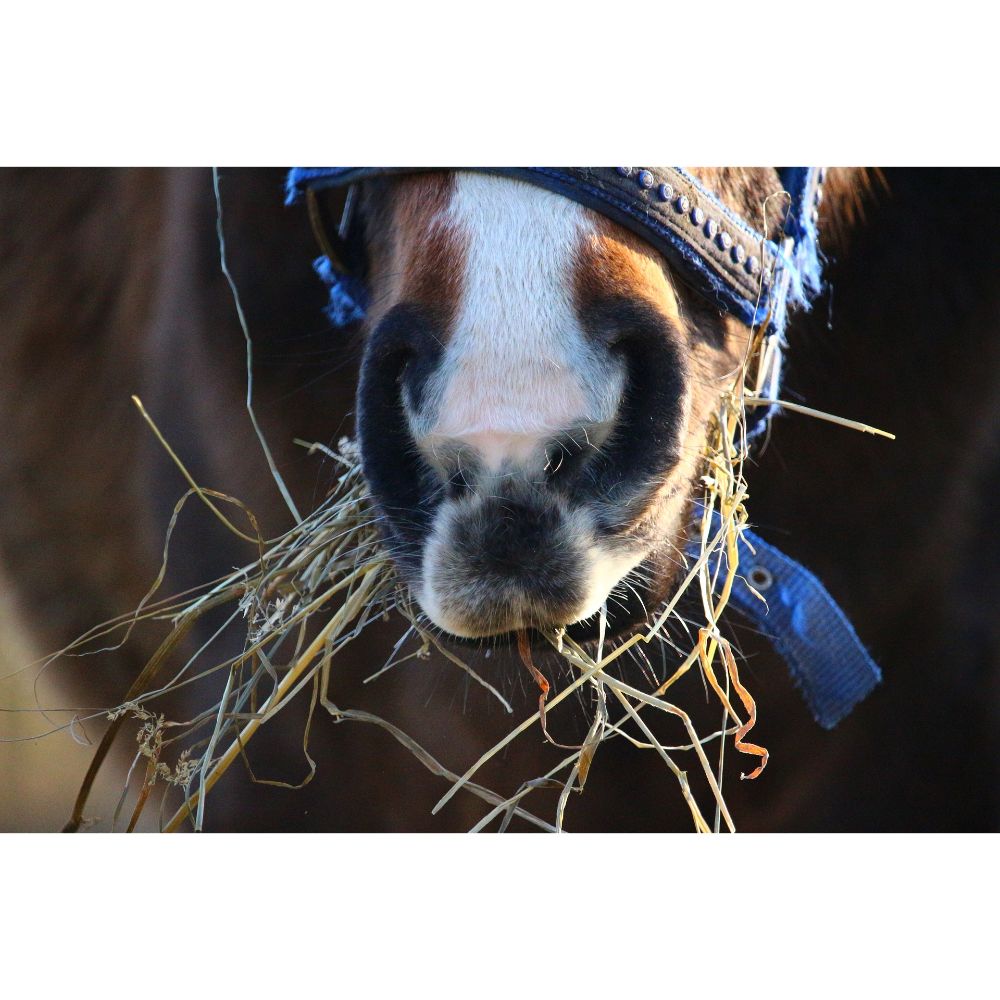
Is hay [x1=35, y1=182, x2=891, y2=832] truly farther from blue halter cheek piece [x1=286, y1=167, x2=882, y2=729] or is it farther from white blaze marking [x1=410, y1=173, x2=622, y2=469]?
white blaze marking [x1=410, y1=173, x2=622, y2=469]

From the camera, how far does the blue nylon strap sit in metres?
1.41

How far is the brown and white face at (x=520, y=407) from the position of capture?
93 centimetres

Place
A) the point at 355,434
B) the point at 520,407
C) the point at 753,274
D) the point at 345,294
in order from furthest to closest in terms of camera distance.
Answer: the point at 355,434
the point at 345,294
the point at 753,274
the point at 520,407

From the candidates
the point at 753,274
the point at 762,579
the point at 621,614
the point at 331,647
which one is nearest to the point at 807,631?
the point at 762,579

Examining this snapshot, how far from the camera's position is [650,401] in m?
0.95

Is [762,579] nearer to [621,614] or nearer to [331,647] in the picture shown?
[621,614]

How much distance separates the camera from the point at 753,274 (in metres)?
1.12

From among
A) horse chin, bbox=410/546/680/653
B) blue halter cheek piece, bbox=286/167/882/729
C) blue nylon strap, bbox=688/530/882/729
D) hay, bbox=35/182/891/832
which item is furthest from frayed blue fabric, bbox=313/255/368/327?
blue nylon strap, bbox=688/530/882/729

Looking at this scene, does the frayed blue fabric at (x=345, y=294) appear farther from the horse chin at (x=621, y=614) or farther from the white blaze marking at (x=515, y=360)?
the horse chin at (x=621, y=614)

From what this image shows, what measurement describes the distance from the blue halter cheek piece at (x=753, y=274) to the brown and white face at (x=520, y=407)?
1.3 inches

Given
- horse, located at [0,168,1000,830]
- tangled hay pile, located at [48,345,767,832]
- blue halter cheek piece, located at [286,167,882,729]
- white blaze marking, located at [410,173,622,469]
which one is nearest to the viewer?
white blaze marking, located at [410,173,622,469]

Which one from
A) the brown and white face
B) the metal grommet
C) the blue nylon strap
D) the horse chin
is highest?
the brown and white face

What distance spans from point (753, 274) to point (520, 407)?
1.23 ft

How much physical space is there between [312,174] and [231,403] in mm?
418
